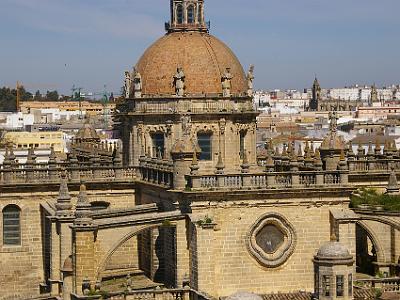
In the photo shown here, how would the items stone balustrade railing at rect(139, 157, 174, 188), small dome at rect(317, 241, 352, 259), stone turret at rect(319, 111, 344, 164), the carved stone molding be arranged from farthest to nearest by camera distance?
stone balustrade railing at rect(139, 157, 174, 188) < stone turret at rect(319, 111, 344, 164) < the carved stone molding < small dome at rect(317, 241, 352, 259)

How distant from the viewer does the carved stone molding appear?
3559 centimetres

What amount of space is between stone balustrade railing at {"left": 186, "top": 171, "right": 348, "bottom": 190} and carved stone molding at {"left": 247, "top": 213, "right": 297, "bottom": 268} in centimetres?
118

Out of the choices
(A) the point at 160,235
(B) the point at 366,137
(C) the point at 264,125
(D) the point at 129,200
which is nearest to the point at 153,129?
(D) the point at 129,200

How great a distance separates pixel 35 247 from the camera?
43.1 meters

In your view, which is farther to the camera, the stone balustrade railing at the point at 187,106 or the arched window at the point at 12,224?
the stone balustrade railing at the point at 187,106

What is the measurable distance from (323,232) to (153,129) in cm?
1146

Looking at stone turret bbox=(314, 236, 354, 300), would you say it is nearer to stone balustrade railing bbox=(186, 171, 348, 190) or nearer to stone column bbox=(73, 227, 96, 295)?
stone balustrade railing bbox=(186, 171, 348, 190)

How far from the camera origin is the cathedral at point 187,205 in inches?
1369

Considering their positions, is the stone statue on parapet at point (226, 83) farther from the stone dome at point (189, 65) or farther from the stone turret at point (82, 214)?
the stone turret at point (82, 214)

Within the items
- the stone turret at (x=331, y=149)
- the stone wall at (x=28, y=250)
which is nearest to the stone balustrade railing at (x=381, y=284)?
the stone turret at (x=331, y=149)

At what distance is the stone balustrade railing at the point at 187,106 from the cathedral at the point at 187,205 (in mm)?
55

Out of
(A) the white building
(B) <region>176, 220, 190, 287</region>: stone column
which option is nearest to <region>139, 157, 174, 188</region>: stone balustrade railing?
(B) <region>176, 220, 190, 287</region>: stone column

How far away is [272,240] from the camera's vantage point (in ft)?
118

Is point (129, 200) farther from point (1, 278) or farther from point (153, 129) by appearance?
point (1, 278)
